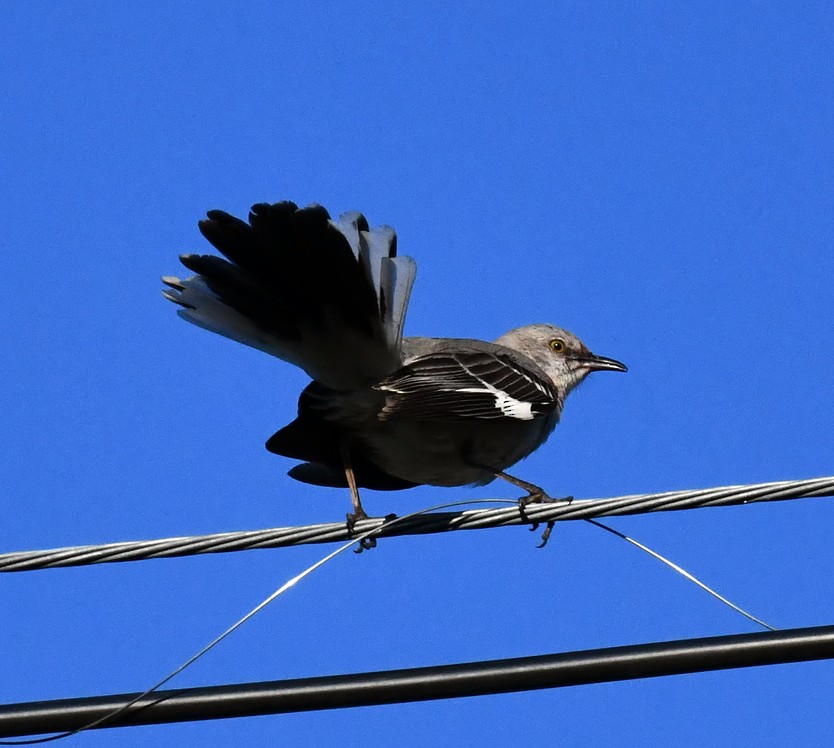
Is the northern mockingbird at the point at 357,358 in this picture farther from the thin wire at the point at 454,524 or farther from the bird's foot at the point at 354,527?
the thin wire at the point at 454,524

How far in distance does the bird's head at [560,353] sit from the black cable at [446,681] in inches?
196

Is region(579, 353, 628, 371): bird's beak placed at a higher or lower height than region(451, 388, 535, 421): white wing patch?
higher

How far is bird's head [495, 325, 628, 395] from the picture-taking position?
8.88 meters

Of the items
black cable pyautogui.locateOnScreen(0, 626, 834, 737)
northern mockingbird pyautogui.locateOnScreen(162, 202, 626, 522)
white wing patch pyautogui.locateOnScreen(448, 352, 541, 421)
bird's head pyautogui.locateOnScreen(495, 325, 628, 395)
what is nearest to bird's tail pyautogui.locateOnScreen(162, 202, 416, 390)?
northern mockingbird pyautogui.locateOnScreen(162, 202, 626, 522)

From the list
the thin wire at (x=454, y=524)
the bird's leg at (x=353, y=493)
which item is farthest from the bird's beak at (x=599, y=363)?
the thin wire at (x=454, y=524)

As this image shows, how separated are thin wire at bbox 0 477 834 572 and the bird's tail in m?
1.88

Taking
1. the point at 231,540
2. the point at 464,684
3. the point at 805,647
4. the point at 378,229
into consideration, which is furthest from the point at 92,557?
the point at 378,229

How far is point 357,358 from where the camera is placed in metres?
6.79

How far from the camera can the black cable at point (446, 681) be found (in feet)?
12.7

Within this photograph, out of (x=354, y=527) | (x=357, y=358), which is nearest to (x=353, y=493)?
(x=357, y=358)

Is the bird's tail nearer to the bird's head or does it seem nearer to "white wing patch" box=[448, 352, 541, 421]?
"white wing patch" box=[448, 352, 541, 421]

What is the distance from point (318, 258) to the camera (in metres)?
6.36

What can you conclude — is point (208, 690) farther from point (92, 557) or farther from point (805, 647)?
point (805, 647)

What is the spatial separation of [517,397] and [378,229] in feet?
4.21
